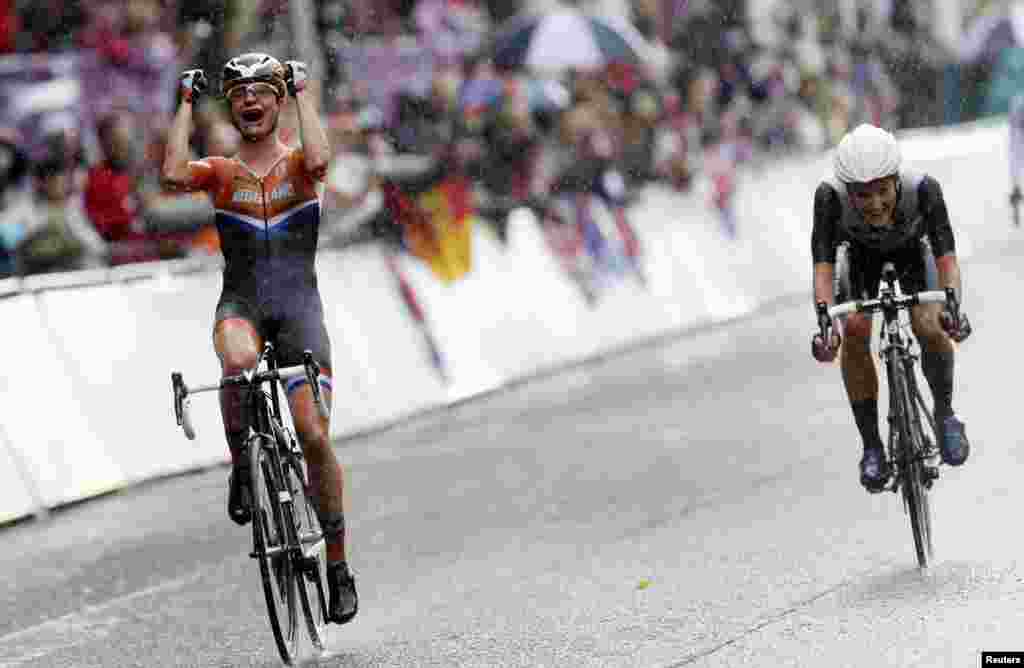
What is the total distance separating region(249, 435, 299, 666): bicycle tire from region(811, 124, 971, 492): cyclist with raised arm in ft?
7.34

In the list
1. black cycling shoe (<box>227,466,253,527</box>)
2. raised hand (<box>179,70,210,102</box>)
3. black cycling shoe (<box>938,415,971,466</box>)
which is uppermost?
raised hand (<box>179,70,210,102</box>)

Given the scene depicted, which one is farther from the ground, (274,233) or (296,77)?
(296,77)

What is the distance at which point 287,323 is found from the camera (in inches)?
355

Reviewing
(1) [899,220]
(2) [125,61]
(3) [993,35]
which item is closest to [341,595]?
(1) [899,220]

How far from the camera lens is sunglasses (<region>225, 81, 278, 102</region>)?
9062 millimetres

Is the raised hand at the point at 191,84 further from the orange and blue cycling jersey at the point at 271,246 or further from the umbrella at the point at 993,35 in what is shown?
the umbrella at the point at 993,35

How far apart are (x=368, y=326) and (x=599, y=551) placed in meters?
6.64

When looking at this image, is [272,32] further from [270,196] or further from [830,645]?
[830,645]

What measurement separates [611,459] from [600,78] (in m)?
9.87

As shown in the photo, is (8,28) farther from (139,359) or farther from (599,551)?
(599,551)

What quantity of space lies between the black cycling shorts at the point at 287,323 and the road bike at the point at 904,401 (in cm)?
200

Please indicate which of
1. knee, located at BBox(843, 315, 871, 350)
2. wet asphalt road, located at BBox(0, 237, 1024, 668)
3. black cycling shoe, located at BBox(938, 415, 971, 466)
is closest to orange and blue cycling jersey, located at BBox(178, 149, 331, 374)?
wet asphalt road, located at BBox(0, 237, 1024, 668)

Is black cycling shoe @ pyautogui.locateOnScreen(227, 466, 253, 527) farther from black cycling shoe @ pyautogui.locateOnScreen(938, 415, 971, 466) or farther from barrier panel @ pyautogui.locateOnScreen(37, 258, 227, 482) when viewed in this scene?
barrier panel @ pyautogui.locateOnScreen(37, 258, 227, 482)

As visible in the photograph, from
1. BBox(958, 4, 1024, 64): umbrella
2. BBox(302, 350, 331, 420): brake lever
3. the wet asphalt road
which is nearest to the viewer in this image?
the wet asphalt road
